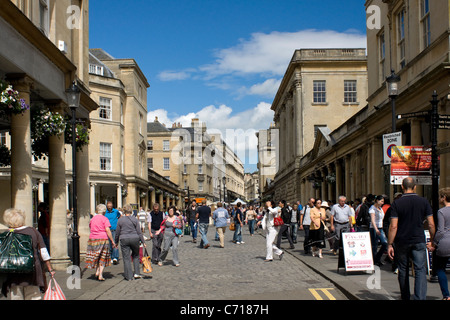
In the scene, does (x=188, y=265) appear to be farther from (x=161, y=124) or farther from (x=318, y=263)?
(x=161, y=124)

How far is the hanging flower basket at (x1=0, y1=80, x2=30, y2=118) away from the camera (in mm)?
10195

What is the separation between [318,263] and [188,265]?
3.87m

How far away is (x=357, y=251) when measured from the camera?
12.5 meters

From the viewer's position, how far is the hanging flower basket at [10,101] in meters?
10.2

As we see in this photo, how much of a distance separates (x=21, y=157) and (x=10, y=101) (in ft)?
6.12

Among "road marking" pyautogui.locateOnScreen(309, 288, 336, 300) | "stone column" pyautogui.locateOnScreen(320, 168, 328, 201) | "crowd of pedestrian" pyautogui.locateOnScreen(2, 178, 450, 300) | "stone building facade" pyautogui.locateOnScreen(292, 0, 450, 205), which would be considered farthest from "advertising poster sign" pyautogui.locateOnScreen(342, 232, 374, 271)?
"stone column" pyautogui.locateOnScreen(320, 168, 328, 201)

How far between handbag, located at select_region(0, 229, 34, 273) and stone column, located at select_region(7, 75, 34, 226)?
201 inches

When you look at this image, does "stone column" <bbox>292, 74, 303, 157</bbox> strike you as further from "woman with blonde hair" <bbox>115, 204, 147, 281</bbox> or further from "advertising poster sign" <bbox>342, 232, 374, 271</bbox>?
"woman with blonde hair" <bbox>115, 204, 147, 281</bbox>

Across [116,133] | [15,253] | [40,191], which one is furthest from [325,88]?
[15,253]

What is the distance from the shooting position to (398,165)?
1323 centimetres

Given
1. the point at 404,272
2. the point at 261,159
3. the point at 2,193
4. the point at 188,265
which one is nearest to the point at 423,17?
the point at 188,265

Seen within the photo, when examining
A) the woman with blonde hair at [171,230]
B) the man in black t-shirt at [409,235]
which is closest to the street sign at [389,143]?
the man in black t-shirt at [409,235]

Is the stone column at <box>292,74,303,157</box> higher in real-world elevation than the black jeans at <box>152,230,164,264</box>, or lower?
higher

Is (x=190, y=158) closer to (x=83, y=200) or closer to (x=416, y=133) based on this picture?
(x=416, y=133)
